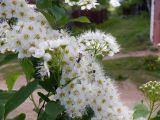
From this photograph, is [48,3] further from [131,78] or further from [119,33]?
[119,33]

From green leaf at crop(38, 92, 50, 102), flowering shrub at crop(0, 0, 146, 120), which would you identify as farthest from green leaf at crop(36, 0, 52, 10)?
green leaf at crop(38, 92, 50, 102)

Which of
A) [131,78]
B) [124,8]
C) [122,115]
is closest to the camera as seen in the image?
[122,115]

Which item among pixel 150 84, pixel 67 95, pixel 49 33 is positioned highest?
pixel 49 33

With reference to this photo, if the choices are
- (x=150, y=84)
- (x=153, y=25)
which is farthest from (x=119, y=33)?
(x=150, y=84)

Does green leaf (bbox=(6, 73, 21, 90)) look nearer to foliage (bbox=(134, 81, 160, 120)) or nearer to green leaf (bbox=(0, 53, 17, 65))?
green leaf (bbox=(0, 53, 17, 65))

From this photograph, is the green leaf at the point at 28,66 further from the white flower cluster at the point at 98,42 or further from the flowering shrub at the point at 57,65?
the white flower cluster at the point at 98,42

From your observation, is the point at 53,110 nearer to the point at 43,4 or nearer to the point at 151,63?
the point at 43,4

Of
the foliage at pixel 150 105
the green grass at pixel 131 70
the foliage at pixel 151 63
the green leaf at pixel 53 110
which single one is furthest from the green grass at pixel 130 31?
the green leaf at pixel 53 110
